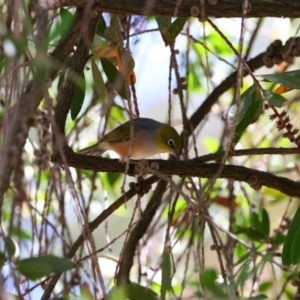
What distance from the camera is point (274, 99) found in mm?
1946

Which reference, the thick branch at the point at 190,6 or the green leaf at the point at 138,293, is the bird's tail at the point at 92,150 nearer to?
the thick branch at the point at 190,6

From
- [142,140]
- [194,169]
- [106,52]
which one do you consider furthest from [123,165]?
[142,140]

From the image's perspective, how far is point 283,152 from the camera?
211 centimetres

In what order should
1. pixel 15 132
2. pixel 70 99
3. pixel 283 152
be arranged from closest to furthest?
pixel 15 132 < pixel 70 99 < pixel 283 152

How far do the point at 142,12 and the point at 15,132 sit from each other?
675 millimetres

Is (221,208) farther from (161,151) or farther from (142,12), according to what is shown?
→ (142,12)

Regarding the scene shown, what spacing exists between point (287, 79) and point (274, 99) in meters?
0.10

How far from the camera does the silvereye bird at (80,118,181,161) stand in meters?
3.20

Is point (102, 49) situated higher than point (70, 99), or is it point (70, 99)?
point (102, 49)

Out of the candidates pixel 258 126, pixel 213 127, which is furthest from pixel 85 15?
pixel 213 127

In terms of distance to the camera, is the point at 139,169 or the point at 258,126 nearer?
the point at 139,169

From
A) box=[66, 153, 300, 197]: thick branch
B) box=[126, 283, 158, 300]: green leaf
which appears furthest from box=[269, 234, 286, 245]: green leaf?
box=[126, 283, 158, 300]: green leaf

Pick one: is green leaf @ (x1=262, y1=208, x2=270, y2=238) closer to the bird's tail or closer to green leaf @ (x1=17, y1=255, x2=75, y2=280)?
the bird's tail

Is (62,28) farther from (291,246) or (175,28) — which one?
(291,246)
